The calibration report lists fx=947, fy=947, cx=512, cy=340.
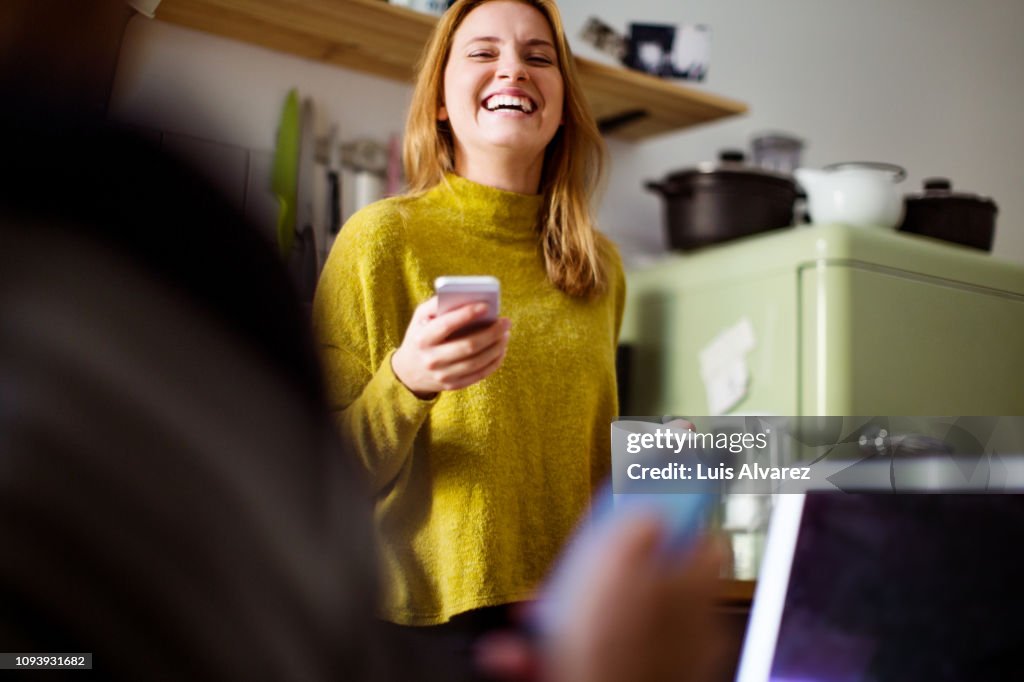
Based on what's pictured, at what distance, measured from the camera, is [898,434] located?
0.75m

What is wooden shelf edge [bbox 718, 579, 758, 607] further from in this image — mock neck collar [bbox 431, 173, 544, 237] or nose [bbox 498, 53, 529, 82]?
nose [bbox 498, 53, 529, 82]

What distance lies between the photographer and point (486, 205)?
3.55 ft

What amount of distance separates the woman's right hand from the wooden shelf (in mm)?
685

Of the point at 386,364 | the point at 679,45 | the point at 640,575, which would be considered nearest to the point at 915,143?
the point at 679,45

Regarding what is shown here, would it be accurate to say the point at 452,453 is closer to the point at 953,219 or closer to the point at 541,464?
the point at 541,464

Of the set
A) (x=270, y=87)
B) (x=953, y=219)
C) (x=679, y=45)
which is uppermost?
(x=679, y=45)

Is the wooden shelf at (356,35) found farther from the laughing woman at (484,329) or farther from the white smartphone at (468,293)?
the white smartphone at (468,293)

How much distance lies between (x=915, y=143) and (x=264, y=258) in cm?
233

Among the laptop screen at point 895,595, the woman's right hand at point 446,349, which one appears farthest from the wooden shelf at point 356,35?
the laptop screen at point 895,595

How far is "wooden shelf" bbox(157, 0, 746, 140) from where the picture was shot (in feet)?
4.24

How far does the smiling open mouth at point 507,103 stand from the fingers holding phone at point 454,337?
1.35 ft

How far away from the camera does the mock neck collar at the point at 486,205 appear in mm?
1070

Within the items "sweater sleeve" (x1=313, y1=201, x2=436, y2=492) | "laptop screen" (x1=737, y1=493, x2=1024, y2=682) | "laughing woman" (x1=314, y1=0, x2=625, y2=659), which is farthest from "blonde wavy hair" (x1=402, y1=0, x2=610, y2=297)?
"laptop screen" (x1=737, y1=493, x2=1024, y2=682)

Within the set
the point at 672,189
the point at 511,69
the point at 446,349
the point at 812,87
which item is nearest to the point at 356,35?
the point at 511,69
